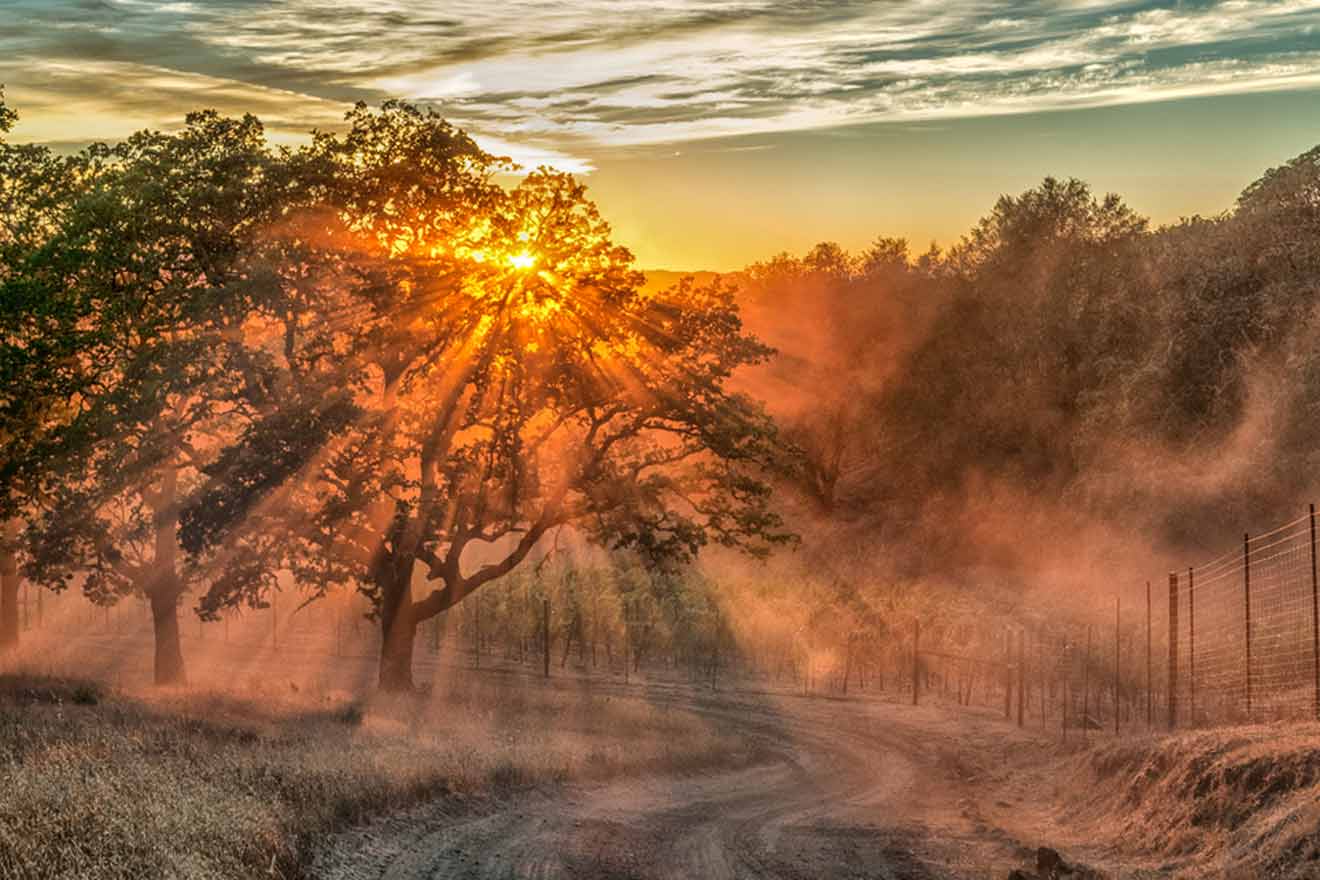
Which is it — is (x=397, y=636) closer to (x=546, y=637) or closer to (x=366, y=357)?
(x=366, y=357)

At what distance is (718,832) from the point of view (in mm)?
19875

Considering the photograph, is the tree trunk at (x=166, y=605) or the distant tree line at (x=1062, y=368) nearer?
the tree trunk at (x=166, y=605)

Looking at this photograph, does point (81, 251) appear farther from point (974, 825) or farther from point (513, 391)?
point (974, 825)

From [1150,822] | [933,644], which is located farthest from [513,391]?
[933,644]

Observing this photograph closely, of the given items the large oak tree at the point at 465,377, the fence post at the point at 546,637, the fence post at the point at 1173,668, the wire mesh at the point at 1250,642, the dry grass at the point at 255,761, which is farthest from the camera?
the fence post at the point at 546,637

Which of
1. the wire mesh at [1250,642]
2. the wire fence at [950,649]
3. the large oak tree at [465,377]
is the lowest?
the wire fence at [950,649]

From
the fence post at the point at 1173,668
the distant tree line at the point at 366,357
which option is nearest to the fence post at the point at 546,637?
the distant tree line at the point at 366,357

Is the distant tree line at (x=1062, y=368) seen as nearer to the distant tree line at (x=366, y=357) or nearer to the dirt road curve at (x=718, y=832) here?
the distant tree line at (x=366, y=357)

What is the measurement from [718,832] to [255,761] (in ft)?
22.9

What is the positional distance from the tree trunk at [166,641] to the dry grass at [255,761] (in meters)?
4.83

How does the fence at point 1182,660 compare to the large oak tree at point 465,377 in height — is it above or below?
below

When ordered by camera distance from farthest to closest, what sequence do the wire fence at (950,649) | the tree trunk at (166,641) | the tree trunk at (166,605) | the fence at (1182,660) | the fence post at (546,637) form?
the fence post at (546,637), the tree trunk at (166,641), the tree trunk at (166,605), the wire fence at (950,649), the fence at (1182,660)

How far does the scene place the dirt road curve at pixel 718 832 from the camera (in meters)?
16.7

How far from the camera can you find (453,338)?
3519cm
